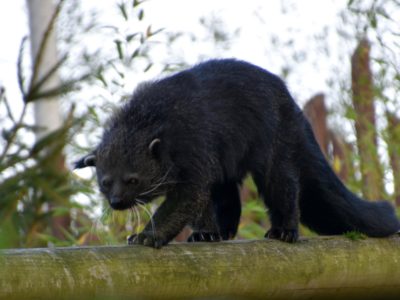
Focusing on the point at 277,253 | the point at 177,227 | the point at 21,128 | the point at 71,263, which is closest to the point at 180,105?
the point at 177,227

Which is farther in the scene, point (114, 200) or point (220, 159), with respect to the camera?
point (220, 159)

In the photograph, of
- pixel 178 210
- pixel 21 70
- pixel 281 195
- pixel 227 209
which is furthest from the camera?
pixel 227 209

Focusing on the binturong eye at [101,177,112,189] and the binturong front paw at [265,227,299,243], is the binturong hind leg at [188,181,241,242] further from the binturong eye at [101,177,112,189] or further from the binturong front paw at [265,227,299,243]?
the binturong eye at [101,177,112,189]

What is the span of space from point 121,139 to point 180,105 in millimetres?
299

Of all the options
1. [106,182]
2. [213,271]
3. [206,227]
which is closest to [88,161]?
[106,182]

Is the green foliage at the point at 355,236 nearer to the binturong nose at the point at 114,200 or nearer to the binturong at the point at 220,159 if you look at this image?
the binturong at the point at 220,159

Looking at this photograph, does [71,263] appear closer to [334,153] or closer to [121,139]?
[121,139]

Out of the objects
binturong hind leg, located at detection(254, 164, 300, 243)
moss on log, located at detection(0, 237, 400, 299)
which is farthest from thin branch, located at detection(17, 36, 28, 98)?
binturong hind leg, located at detection(254, 164, 300, 243)

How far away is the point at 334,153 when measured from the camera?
7402mm

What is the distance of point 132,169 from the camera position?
4.03 m

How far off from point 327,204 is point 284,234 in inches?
21.2

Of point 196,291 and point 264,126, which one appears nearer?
point 196,291

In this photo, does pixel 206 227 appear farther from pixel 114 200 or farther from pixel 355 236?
A: pixel 355 236

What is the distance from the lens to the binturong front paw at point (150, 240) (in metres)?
3.32
